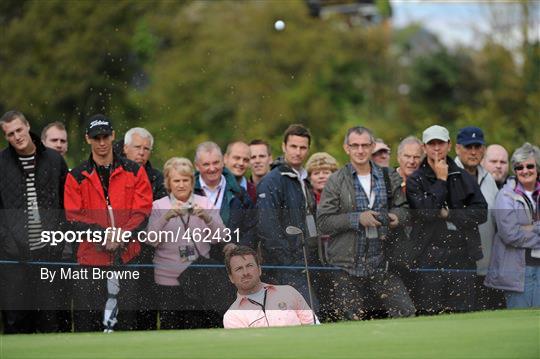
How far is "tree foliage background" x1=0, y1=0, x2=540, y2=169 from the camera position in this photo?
162 ft

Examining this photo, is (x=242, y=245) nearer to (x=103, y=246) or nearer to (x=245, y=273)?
(x=245, y=273)

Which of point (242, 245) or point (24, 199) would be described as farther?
point (24, 199)

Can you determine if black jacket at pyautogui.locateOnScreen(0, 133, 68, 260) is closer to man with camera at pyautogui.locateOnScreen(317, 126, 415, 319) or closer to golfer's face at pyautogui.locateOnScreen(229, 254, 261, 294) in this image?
golfer's face at pyautogui.locateOnScreen(229, 254, 261, 294)

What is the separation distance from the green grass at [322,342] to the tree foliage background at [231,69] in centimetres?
3642

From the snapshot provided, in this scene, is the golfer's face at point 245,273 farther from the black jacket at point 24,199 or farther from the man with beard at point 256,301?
the black jacket at point 24,199

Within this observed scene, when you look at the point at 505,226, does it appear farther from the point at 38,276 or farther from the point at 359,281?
the point at 38,276

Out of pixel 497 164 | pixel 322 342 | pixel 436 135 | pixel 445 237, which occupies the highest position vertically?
pixel 436 135

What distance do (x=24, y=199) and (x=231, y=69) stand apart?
4625 cm

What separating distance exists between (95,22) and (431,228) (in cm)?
4127

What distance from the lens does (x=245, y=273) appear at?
10023 millimetres

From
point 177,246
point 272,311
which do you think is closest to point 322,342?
point 272,311

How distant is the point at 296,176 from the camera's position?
1098 centimetres

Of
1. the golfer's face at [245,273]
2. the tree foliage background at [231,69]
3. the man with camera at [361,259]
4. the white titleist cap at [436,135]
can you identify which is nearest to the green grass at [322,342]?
the golfer's face at [245,273]

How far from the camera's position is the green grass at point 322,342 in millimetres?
7656
